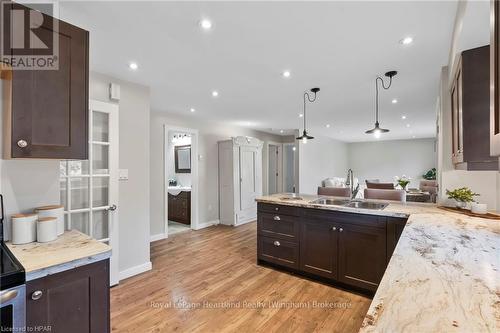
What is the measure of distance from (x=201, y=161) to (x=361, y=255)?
3713mm

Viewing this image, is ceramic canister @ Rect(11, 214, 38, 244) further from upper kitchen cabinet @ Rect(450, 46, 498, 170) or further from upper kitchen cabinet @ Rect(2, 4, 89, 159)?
upper kitchen cabinet @ Rect(450, 46, 498, 170)

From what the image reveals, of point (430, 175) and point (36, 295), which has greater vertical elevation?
point (430, 175)

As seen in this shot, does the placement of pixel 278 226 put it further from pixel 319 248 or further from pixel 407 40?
pixel 407 40

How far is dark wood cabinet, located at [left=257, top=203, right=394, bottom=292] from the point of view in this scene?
235 centimetres

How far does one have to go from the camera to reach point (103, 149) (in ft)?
8.82

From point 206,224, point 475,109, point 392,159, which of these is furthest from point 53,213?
point 392,159

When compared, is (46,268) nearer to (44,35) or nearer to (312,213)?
(44,35)

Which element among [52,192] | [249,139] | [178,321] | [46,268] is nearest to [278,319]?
[178,321]

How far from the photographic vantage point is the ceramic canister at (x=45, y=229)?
4.60 ft

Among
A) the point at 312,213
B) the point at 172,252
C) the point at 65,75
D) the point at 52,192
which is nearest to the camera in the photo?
the point at 65,75

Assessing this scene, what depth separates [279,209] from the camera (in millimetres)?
3029

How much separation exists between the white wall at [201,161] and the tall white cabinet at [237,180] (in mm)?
181

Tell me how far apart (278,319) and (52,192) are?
2.04 m

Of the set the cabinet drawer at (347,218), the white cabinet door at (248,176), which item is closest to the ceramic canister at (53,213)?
the cabinet drawer at (347,218)
